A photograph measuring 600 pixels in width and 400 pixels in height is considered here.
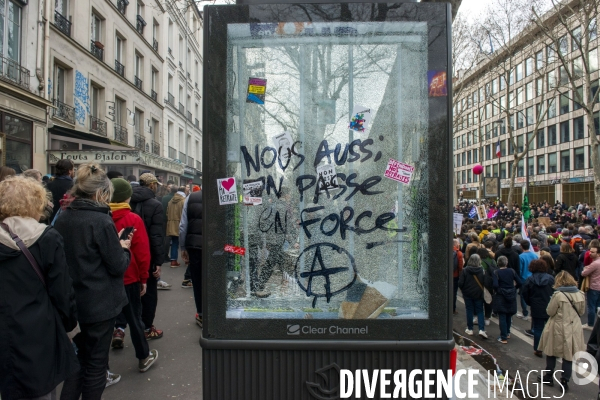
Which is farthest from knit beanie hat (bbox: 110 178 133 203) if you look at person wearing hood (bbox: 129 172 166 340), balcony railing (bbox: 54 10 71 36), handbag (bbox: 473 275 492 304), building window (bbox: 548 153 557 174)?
building window (bbox: 548 153 557 174)

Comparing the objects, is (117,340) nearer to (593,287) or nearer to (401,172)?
(401,172)

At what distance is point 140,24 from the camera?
904 inches

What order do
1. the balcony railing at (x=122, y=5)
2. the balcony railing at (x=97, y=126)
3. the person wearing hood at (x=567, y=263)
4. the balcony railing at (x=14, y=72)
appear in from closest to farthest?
the person wearing hood at (x=567, y=263), the balcony railing at (x=14, y=72), the balcony railing at (x=97, y=126), the balcony railing at (x=122, y=5)

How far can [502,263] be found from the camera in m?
7.32

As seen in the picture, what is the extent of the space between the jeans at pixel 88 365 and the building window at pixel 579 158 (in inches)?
1976

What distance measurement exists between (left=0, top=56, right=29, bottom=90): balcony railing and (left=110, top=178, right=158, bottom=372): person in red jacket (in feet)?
35.3

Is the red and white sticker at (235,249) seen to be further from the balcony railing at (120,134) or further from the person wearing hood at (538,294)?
the balcony railing at (120,134)

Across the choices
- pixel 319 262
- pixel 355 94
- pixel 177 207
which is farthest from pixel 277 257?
pixel 177 207

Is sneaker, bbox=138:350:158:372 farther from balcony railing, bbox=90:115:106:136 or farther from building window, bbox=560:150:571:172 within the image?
building window, bbox=560:150:571:172

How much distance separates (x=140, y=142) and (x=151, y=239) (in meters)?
19.8

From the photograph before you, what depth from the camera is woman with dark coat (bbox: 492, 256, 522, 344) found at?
6812 millimetres

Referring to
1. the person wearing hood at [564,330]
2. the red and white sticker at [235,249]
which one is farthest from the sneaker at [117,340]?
the person wearing hood at [564,330]

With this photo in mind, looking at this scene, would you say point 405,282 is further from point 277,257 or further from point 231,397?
point 231,397

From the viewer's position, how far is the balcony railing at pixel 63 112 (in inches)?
594
